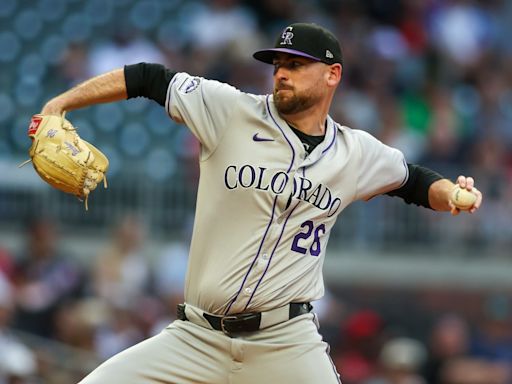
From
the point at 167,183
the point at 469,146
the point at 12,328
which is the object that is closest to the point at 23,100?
the point at 167,183

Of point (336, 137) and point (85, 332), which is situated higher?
point (336, 137)

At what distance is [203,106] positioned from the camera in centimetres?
525

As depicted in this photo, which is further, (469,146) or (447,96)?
(447,96)

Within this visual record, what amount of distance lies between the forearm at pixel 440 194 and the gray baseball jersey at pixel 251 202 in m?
0.45

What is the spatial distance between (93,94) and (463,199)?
1654 millimetres

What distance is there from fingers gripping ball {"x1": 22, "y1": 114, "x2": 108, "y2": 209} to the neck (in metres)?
0.86

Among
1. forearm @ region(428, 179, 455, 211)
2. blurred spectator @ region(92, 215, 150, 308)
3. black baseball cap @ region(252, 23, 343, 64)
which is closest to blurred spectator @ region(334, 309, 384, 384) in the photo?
blurred spectator @ region(92, 215, 150, 308)

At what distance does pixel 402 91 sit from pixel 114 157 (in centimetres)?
343

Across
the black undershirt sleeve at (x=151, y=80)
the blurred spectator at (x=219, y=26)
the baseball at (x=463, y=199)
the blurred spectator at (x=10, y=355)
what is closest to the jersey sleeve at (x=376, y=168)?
the baseball at (x=463, y=199)

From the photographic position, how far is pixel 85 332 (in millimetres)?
9570

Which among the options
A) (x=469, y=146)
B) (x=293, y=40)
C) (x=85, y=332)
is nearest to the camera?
(x=293, y=40)

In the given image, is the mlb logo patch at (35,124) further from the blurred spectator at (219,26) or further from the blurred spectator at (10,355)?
the blurred spectator at (219,26)

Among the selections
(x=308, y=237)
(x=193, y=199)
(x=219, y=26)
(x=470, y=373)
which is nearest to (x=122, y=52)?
(x=219, y=26)

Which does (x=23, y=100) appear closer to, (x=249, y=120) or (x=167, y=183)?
(x=167, y=183)
